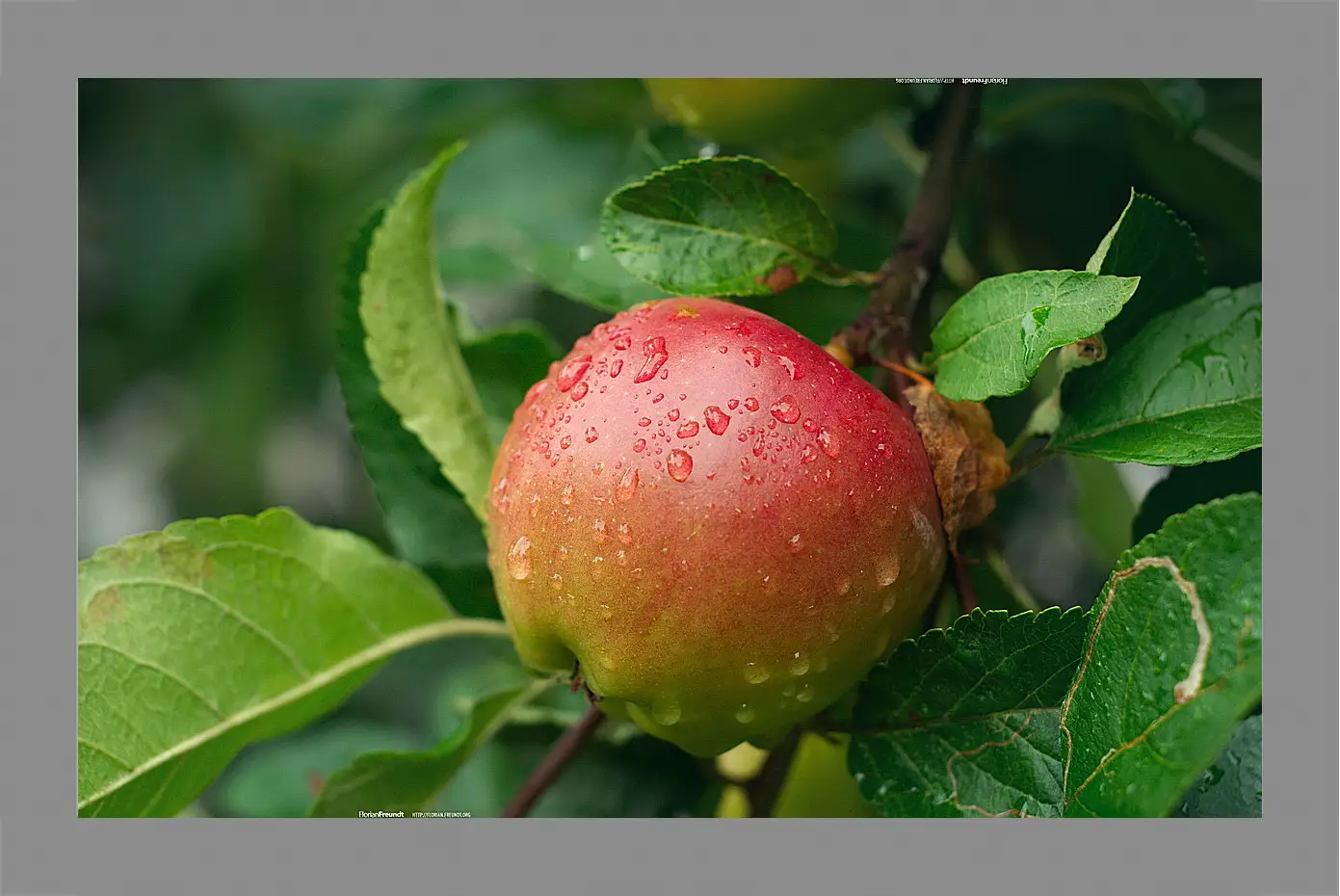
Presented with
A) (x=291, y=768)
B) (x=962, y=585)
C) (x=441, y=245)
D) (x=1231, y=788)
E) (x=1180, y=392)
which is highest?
(x=441, y=245)

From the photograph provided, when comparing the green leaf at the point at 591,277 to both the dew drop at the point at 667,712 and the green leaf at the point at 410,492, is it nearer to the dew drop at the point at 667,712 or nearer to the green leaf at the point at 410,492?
the green leaf at the point at 410,492

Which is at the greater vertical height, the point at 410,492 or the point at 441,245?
the point at 441,245

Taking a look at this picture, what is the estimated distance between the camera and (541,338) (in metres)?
0.79

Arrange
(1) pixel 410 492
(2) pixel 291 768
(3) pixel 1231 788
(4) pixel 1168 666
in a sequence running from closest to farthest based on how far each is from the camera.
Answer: (4) pixel 1168 666
(3) pixel 1231 788
(1) pixel 410 492
(2) pixel 291 768

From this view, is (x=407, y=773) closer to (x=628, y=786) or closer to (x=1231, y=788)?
(x=628, y=786)

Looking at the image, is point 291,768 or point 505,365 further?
point 291,768

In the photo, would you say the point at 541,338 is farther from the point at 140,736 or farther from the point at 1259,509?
the point at 1259,509

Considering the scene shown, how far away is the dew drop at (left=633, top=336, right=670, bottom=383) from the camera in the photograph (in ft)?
1.82

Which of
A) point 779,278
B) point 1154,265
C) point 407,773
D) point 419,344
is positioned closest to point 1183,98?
point 1154,265

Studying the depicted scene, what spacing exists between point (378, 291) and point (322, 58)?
5.8 inches

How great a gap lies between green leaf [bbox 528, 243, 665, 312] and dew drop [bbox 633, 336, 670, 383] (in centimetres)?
15

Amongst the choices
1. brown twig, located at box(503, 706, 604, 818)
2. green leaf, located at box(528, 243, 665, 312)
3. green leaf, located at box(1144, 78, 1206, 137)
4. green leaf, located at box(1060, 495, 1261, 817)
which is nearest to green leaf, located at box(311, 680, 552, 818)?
brown twig, located at box(503, 706, 604, 818)

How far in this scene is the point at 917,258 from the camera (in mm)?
738

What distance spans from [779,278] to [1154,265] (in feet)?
0.66
